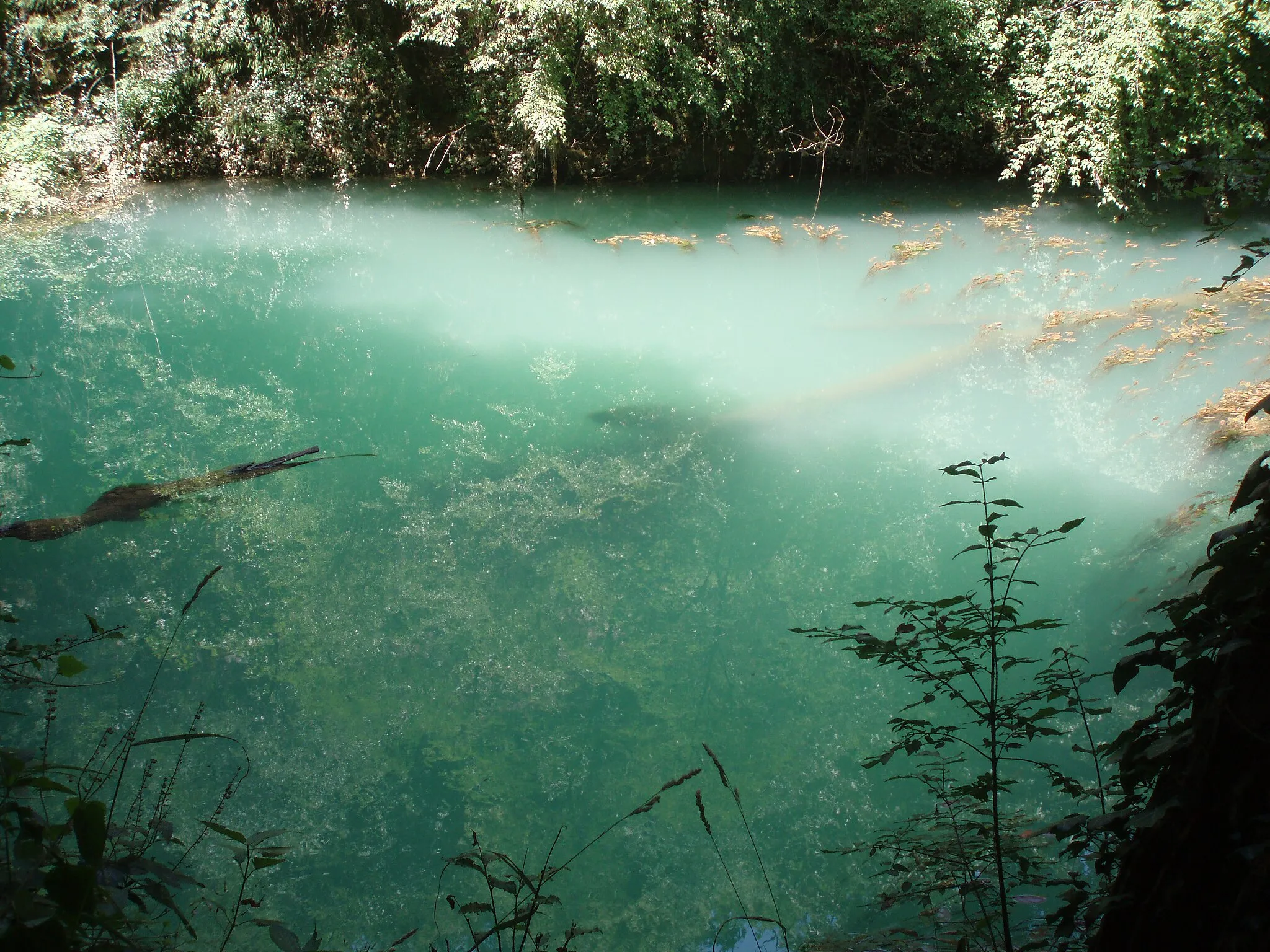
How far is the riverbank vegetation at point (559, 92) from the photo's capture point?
7398 millimetres

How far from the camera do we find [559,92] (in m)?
7.50

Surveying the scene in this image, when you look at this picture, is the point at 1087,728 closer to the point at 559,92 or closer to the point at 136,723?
the point at 136,723

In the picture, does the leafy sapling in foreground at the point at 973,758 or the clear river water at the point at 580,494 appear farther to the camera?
the clear river water at the point at 580,494

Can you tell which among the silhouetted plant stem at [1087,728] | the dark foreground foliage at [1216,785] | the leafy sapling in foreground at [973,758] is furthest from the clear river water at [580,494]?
the dark foreground foliage at [1216,785]

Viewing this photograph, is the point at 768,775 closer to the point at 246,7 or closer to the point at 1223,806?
the point at 1223,806

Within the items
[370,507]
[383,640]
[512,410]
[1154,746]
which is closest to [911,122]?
[512,410]

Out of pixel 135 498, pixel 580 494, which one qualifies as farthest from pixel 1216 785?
pixel 135 498

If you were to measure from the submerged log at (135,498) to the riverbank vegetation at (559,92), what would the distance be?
455 cm

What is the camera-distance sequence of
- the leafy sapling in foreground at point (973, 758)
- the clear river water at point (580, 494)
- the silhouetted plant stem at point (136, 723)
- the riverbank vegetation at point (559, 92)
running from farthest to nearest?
the riverbank vegetation at point (559, 92) < the clear river water at point (580, 494) < the leafy sapling in foreground at point (973, 758) < the silhouetted plant stem at point (136, 723)

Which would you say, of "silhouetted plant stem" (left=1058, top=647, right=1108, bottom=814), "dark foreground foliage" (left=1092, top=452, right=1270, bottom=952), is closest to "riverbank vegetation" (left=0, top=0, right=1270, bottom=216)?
"silhouetted plant stem" (left=1058, top=647, right=1108, bottom=814)

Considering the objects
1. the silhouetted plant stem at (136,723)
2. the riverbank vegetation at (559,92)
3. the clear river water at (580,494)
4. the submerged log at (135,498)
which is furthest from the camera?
the riverbank vegetation at (559,92)

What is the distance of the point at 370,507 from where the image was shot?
377cm

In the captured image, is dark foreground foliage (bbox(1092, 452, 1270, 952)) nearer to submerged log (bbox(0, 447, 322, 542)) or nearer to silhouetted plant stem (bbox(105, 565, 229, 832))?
silhouetted plant stem (bbox(105, 565, 229, 832))

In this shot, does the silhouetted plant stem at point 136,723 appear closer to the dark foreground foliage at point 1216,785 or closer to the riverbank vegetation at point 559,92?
the dark foreground foliage at point 1216,785
